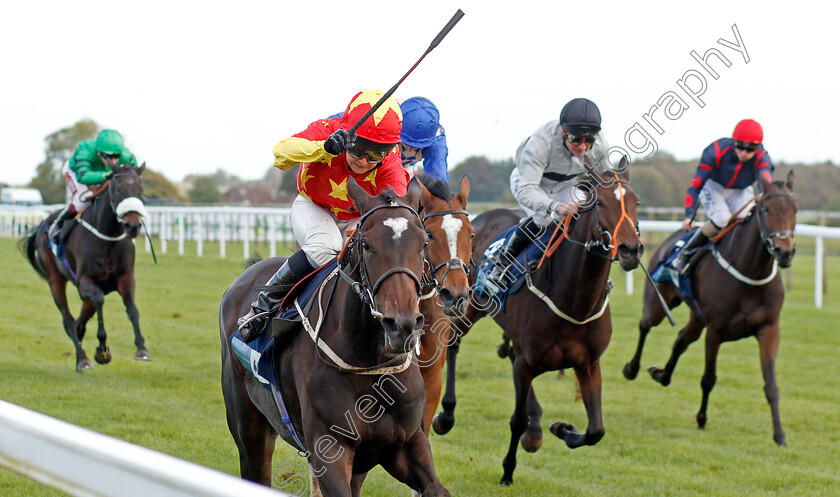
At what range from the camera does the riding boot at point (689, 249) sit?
7520 mm

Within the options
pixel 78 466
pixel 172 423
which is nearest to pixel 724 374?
pixel 172 423

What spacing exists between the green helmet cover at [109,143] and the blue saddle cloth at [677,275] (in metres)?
5.49

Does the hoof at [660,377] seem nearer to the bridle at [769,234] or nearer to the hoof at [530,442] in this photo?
the bridle at [769,234]

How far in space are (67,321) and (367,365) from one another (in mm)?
6065

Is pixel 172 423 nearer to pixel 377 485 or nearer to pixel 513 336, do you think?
pixel 377 485

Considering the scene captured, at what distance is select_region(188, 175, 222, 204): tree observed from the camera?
35.0 m

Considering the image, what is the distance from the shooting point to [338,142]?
10.9ft

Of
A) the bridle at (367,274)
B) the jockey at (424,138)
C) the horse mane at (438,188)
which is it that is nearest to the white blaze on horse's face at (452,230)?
the horse mane at (438,188)

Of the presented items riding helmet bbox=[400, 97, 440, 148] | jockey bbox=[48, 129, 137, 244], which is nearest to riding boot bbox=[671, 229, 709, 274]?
riding helmet bbox=[400, 97, 440, 148]

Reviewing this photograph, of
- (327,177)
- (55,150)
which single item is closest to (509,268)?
(327,177)

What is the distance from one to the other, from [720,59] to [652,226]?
8161mm

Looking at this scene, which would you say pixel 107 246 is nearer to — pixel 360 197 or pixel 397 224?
pixel 360 197

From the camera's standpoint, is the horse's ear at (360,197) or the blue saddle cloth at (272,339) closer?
the horse's ear at (360,197)

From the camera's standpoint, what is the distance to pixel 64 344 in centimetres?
892
